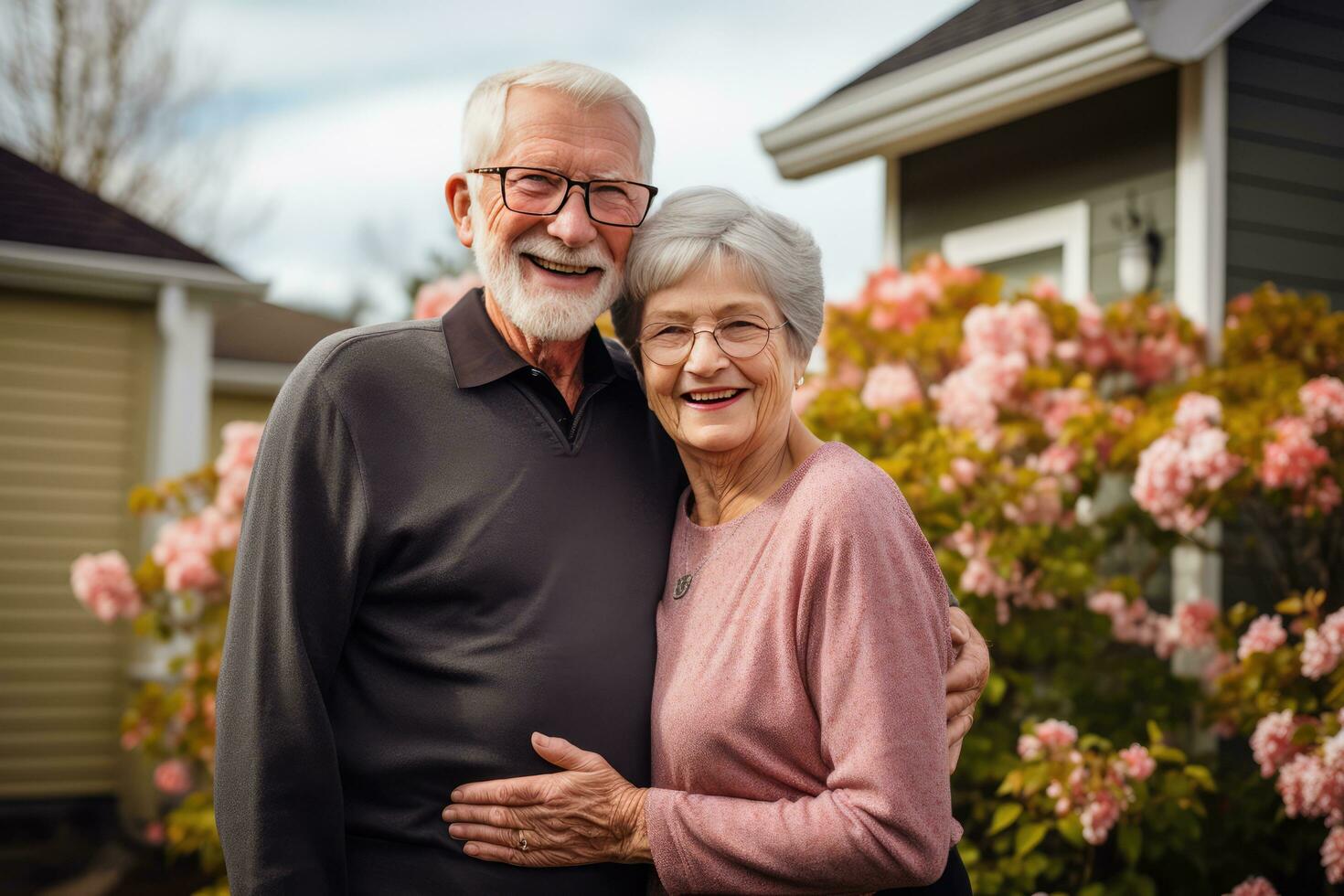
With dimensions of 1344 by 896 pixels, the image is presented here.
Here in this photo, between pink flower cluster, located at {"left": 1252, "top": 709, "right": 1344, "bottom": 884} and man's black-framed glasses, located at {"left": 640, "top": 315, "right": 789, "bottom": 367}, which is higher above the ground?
man's black-framed glasses, located at {"left": 640, "top": 315, "right": 789, "bottom": 367}

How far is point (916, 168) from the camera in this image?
23.4 feet

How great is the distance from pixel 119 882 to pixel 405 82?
60823 millimetres

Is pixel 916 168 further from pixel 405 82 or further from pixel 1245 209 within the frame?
pixel 405 82

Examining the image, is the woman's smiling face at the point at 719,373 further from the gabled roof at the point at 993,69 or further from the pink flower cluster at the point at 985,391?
the gabled roof at the point at 993,69

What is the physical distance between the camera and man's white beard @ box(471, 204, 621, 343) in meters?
2.34

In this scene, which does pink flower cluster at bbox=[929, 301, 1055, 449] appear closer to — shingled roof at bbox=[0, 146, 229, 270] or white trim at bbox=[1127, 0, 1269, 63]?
white trim at bbox=[1127, 0, 1269, 63]

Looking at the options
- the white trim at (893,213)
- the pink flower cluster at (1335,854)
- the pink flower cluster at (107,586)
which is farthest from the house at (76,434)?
the pink flower cluster at (1335,854)

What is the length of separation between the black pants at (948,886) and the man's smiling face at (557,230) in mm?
1089

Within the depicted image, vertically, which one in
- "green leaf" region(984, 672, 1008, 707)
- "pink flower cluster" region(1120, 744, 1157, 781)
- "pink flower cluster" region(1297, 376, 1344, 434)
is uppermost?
"pink flower cluster" region(1297, 376, 1344, 434)

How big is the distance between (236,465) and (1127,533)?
3.89 metres

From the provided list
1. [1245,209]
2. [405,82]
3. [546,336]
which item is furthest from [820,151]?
[405,82]

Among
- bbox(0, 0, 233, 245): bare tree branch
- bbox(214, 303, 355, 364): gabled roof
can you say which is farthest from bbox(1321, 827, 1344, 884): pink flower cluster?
bbox(0, 0, 233, 245): bare tree branch

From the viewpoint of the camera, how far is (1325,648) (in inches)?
164

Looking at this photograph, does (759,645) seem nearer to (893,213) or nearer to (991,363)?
(991,363)
